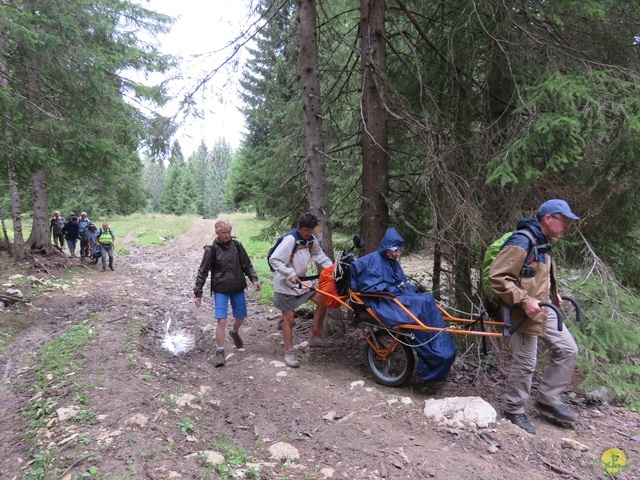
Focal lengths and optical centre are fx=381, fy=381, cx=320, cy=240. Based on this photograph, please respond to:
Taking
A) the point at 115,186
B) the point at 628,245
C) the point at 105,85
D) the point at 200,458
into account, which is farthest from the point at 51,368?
the point at 115,186

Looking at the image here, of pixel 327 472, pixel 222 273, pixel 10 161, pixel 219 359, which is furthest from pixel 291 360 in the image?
pixel 10 161

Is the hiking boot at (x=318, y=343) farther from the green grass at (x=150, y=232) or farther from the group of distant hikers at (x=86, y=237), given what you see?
the green grass at (x=150, y=232)

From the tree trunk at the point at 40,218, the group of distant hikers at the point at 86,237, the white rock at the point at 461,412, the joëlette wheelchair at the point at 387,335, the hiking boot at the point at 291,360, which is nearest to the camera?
the white rock at the point at 461,412

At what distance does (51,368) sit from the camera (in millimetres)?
5191

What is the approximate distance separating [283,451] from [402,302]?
2.13m

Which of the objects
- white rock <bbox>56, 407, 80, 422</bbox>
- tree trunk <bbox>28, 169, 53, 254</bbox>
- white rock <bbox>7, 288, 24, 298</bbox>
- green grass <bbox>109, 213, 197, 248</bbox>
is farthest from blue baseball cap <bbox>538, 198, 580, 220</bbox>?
green grass <bbox>109, 213, 197, 248</bbox>

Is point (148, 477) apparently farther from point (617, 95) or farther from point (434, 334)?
point (617, 95)

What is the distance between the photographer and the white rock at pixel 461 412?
389 centimetres

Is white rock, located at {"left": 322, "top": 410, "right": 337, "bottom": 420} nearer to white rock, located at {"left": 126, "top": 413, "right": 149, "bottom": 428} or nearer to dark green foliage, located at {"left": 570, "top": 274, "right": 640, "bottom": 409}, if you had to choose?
white rock, located at {"left": 126, "top": 413, "right": 149, "bottom": 428}

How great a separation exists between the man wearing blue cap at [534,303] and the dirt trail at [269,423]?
10.5 inches

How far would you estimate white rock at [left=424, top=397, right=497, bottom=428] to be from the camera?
3.89 metres

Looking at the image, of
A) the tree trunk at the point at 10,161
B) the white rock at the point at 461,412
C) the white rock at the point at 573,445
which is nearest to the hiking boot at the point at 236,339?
the white rock at the point at 461,412

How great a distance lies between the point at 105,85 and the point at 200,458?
9.56 meters

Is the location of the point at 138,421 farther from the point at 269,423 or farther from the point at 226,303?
the point at 226,303
